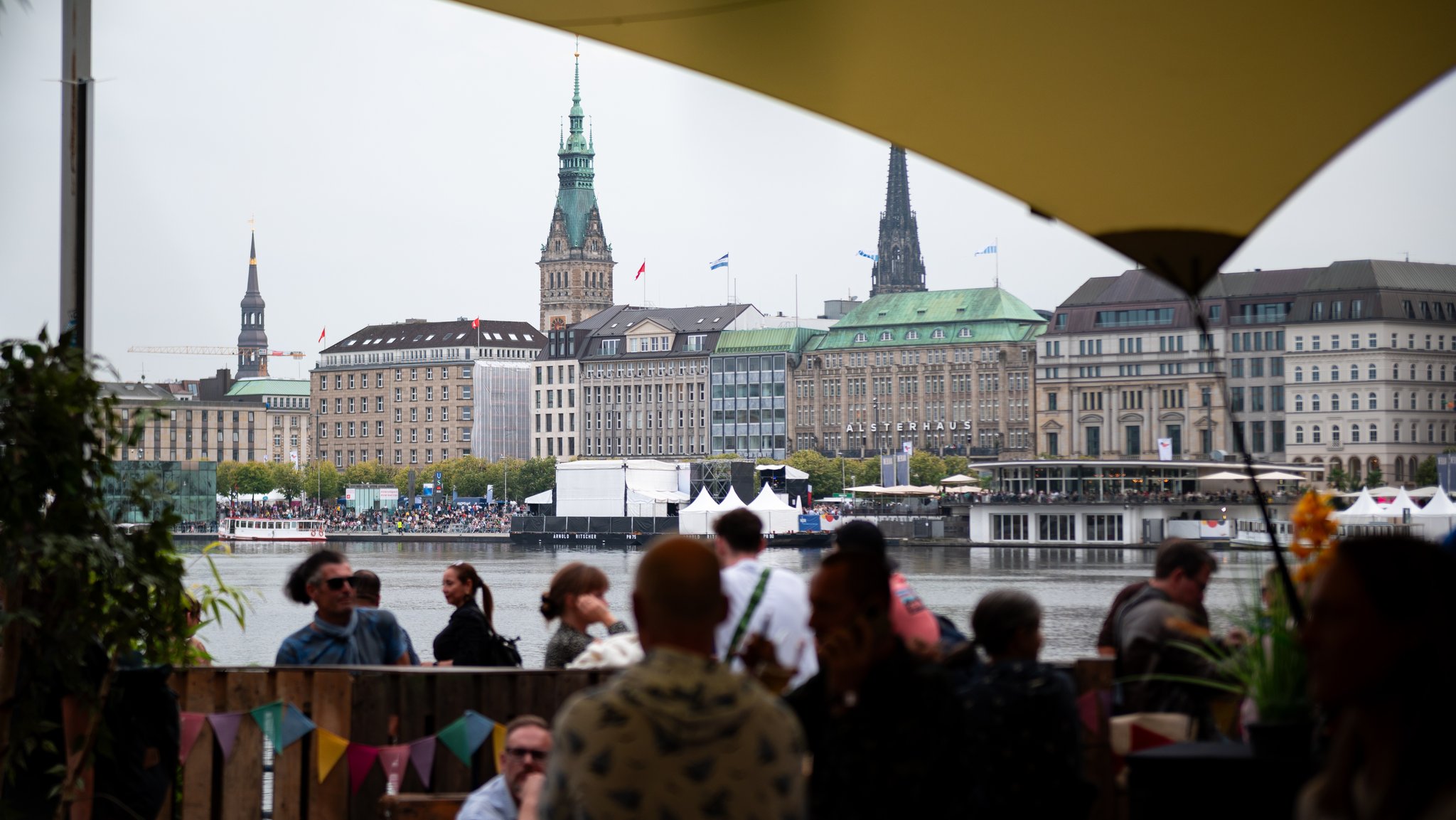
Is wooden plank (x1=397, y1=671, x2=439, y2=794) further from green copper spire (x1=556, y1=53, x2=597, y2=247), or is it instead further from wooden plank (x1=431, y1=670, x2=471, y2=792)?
green copper spire (x1=556, y1=53, x2=597, y2=247)

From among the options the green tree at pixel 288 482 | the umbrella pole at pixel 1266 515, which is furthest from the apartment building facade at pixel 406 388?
the umbrella pole at pixel 1266 515

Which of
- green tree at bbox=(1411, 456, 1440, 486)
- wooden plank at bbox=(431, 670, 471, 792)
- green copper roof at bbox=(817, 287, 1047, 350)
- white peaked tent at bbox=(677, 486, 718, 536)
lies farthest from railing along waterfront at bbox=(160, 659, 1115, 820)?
green copper roof at bbox=(817, 287, 1047, 350)

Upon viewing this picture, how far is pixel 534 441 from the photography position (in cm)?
10144

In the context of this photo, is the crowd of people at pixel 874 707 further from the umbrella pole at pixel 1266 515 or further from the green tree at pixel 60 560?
the green tree at pixel 60 560

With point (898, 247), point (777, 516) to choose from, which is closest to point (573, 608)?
point (777, 516)

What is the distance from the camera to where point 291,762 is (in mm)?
4090

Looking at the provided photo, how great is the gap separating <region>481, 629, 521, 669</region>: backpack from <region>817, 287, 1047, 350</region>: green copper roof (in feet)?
278

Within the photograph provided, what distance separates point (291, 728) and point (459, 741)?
17.6 inches

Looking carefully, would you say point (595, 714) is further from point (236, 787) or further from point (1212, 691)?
point (236, 787)

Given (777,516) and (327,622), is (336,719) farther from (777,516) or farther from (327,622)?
(777,516)

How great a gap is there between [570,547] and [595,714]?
66833 millimetres

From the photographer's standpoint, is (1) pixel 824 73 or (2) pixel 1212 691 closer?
(2) pixel 1212 691

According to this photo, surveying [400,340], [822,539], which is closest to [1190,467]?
[822,539]

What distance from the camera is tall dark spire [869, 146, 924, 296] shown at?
116750 millimetres
